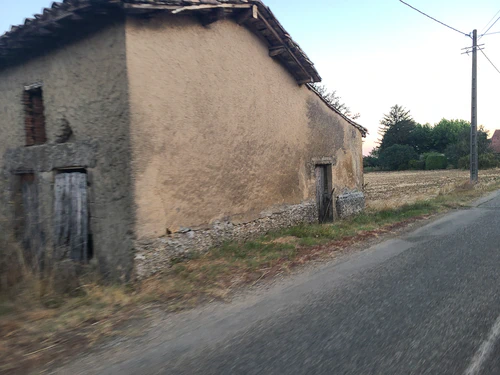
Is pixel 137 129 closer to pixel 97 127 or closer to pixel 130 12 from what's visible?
pixel 97 127

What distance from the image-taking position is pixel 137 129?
5.48m

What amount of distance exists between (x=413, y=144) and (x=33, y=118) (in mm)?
65157

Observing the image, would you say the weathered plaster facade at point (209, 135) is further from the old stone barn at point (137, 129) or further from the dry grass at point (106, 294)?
the dry grass at point (106, 294)

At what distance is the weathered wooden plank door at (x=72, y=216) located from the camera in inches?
238

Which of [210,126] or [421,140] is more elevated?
[421,140]

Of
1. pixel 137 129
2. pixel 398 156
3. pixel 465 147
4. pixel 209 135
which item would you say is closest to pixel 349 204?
pixel 209 135

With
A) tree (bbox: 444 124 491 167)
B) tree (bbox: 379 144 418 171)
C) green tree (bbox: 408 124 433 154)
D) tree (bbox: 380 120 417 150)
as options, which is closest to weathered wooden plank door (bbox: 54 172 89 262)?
tree (bbox: 444 124 491 167)

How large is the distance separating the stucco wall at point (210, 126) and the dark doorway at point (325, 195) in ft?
2.95

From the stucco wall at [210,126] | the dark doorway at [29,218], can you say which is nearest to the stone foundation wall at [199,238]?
the stucco wall at [210,126]

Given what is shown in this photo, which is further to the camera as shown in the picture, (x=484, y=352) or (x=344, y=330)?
(x=344, y=330)

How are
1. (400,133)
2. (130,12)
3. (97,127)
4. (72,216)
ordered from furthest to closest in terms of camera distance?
(400,133) → (72,216) → (97,127) → (130,12)

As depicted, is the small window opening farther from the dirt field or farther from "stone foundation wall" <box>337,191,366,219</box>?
the dirt field

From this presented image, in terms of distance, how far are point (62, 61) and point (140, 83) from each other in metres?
1.80

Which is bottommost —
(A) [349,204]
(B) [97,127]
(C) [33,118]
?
(A) [349,204]
